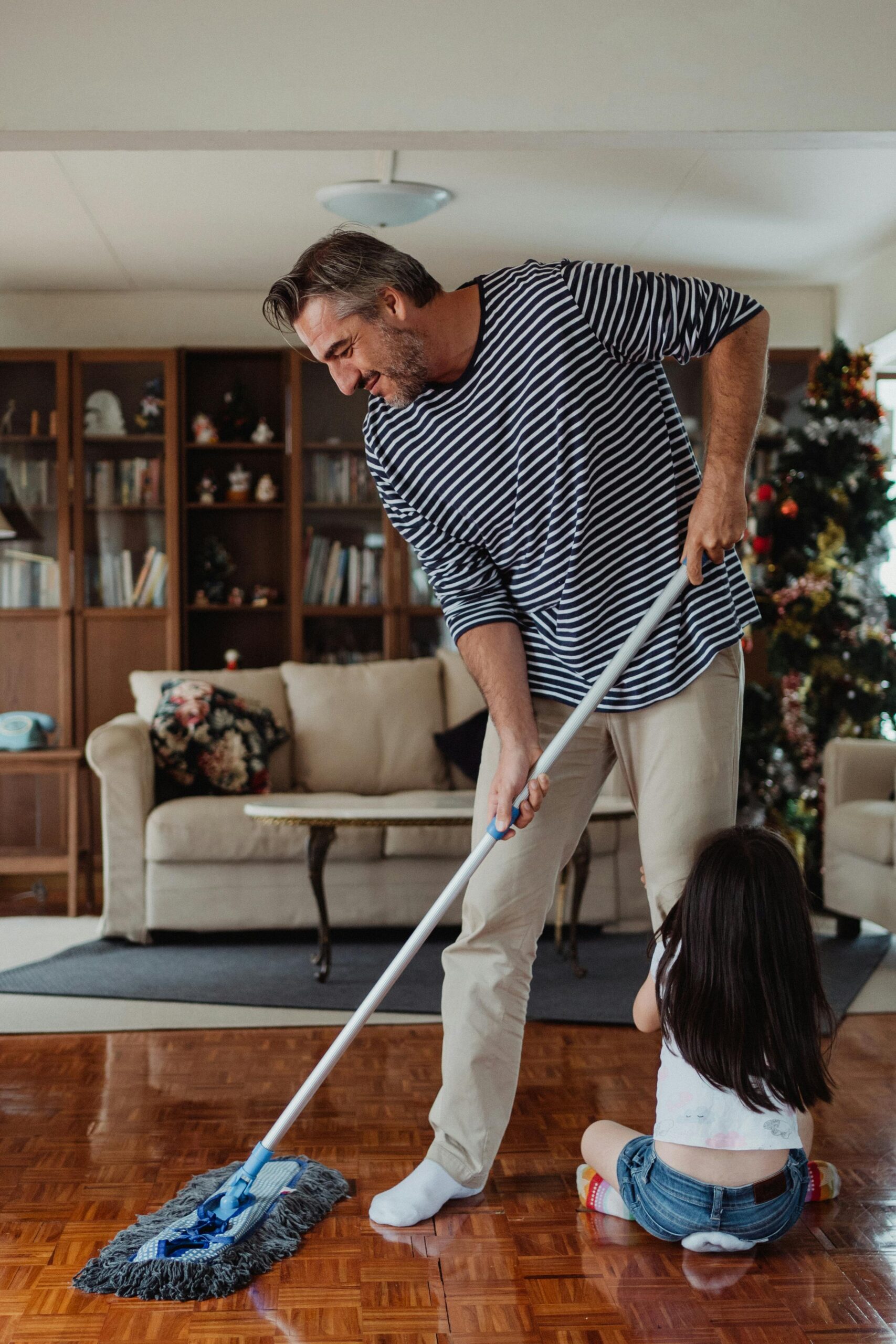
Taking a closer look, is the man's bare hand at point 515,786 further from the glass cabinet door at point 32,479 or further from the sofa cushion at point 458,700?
the glass cabinet door at point 32,479

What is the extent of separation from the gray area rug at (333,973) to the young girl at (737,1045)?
1.27 meters

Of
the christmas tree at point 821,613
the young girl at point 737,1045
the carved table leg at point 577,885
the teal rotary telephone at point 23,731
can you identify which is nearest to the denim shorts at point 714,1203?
the young girl at point 737,1045

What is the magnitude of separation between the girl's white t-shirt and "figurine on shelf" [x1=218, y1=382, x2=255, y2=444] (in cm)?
427

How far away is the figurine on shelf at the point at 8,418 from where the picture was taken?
5.32 m

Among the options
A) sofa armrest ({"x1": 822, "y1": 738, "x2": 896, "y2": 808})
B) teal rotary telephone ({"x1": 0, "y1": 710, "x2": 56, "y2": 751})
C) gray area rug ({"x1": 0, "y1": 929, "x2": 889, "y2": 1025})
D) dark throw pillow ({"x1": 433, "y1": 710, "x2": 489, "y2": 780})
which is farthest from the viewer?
teal rotary telephone ({"x1": 0, "y1": 710, "x2": 56, "y2": 751})

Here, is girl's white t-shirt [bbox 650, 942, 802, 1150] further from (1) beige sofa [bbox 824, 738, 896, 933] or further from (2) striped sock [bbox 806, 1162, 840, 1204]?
(1) beige sofa [bbox 824, 738, 896, 933]

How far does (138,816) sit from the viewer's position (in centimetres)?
394

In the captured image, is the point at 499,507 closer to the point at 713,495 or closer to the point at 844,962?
the point at 713,495

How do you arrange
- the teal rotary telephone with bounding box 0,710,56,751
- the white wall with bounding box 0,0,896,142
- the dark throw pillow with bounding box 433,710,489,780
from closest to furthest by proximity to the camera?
1. the white wall with bounding box 0,0,896,142
2. the dark throw pillow with bounding box 433,710,489,780
3. the teal rotary telephone with bounding box 0,710,56,751

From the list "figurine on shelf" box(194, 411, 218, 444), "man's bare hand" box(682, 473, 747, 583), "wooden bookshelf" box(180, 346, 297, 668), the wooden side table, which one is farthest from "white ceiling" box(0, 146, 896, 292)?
"man's bare hand" box(682, 473, 747, 583)

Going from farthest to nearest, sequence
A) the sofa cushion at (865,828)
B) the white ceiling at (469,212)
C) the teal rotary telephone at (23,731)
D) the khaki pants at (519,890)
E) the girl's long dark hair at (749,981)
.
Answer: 1. the teal rotary telephone at (23,731)
2. the white ceiling at (469,212)
3. the sofa cushion at (865,828)
4. the khaki pants at (519,890)
5. the girl's long dark hair at (749,981)

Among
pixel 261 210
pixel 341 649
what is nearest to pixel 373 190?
pixel 261 210

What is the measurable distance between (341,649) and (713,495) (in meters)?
3.93

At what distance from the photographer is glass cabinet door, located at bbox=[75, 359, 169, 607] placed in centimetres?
536
